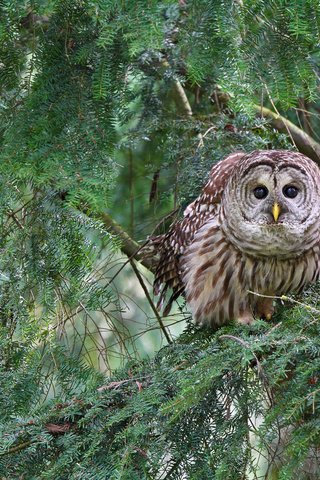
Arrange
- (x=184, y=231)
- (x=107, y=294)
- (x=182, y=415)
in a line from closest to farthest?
1. (x=182, y=415)
2. (x=107, y=294)
3. (x=184, y=231)

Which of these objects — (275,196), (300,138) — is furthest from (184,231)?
(300,138)

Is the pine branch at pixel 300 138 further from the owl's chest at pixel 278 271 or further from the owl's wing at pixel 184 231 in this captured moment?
the owl's chest at pixel 278 271

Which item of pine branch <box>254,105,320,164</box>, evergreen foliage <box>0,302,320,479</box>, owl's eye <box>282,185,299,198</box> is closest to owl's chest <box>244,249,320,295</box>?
owl's eye <box>282,185,299,198</box>

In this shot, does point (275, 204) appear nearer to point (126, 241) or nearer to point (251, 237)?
point (251, 237)

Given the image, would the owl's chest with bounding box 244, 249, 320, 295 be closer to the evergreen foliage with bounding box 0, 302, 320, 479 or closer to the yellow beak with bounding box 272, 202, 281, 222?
the yellow beak with bounding box 272, 202, 281, 222

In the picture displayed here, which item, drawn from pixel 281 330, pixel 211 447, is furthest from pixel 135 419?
pixel 281 330

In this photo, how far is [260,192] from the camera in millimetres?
4094

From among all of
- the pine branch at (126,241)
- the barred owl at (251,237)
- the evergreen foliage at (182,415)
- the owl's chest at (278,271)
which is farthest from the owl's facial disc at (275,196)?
the pine branch at (126,241)

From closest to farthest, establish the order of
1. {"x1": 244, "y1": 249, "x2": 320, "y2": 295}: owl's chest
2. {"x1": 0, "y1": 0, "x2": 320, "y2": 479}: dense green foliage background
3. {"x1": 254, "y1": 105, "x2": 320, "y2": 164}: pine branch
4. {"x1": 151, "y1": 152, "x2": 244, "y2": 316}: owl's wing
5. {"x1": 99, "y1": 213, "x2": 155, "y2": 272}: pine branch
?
{"x1": 0, "y1": 0, "x2": 320, "y2": 479}: dense green foliage background
{"x1": 244, "y1": 249, "x2": 320, "y2": 295}: owl's chest
{"x1": 151, "y1": 152, "x2": 244, "y2": 316}: owl's wing
{"x1": 99, "y1": 213, "x2": 155, "y2": 272}: pine branch
{"x1": 254, "y1": 105, "x2": 320, "y2": 164}: pine branch

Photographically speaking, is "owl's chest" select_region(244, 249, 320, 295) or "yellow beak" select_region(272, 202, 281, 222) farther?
"owl's chest" select_region(244, 249, 320, 295)

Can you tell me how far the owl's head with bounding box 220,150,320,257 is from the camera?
13.1 ft

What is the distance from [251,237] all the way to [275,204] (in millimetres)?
180

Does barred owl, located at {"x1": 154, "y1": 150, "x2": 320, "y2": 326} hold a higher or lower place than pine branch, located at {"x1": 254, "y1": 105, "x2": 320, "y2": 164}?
lower

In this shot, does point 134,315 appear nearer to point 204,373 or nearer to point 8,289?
point 8,289
